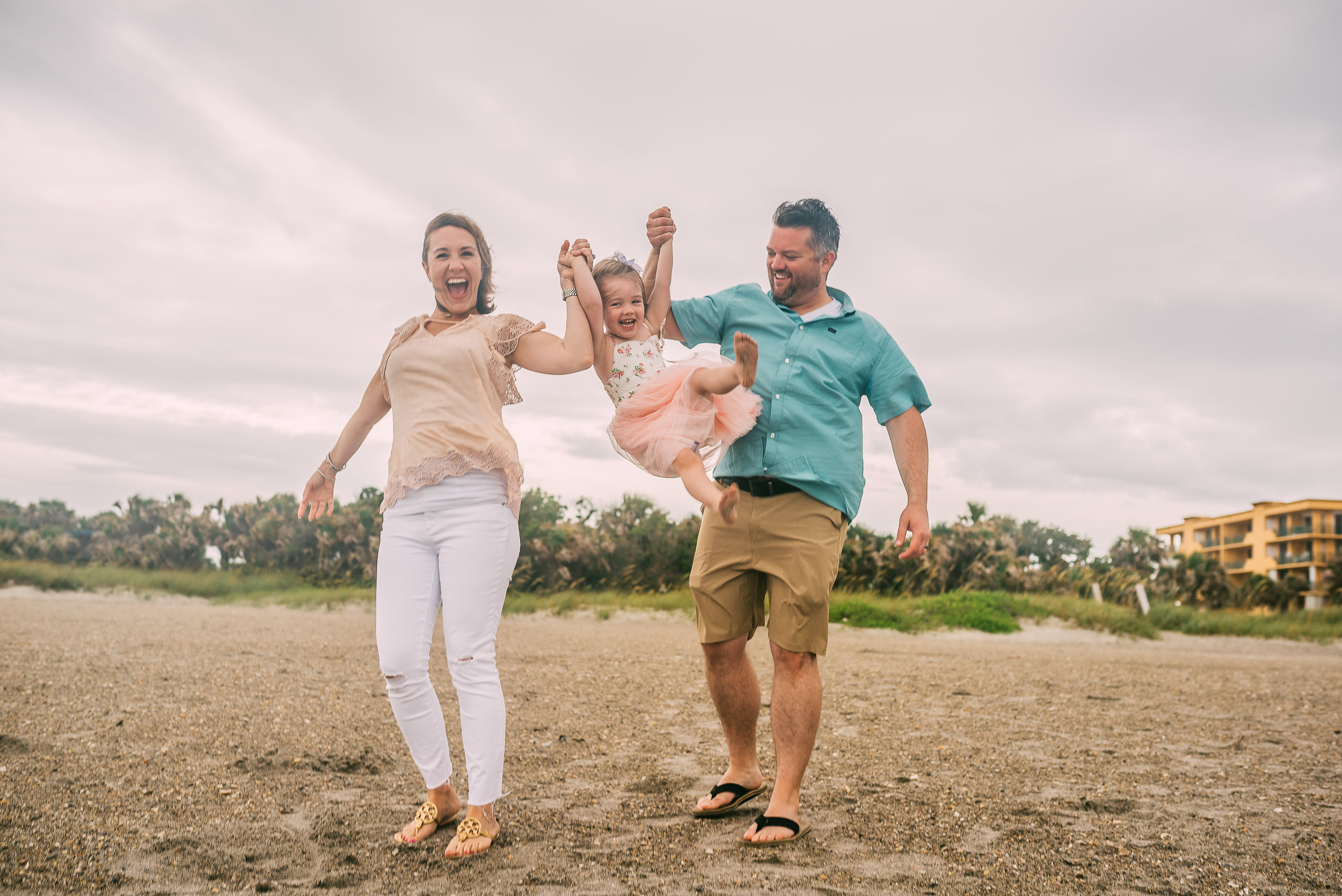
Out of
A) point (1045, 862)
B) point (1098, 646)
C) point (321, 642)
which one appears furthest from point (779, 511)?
point (1098, 646)

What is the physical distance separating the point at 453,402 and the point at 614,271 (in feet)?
2.80

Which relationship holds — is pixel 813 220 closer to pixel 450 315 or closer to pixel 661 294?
pixel 661 294

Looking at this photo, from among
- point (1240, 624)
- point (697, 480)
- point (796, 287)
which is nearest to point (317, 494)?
point (697, 480)

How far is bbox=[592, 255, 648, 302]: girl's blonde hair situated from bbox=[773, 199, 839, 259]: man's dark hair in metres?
0.62

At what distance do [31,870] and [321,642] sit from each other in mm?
6523

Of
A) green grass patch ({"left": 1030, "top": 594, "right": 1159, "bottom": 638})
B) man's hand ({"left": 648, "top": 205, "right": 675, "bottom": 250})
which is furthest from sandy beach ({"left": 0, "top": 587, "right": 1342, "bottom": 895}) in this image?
green grass patch ({"left": 1030, "top": 594, "right": 1159, "bottom": 638})

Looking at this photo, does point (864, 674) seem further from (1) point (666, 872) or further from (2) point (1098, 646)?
(2) point (1098, 646)

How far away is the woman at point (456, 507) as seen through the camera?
3100 millimetres

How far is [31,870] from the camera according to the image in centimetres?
302

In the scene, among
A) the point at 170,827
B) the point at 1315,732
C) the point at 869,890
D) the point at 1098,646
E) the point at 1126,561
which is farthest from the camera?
the point at 1126,561

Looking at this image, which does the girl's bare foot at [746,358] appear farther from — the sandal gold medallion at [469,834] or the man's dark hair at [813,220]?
the sandal gold medallion at [469,834]

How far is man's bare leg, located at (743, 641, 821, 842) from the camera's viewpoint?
342 centimetres

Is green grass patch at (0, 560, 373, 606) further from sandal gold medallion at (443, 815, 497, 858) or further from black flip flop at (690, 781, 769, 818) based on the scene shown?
sandal gold medallion at (443, 815, 497, 858)

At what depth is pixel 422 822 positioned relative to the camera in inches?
132
